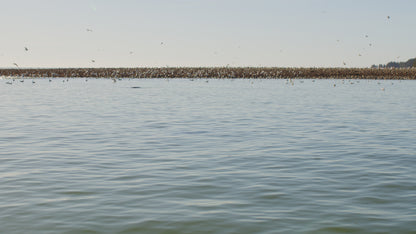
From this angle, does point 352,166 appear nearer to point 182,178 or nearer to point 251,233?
point 182,178

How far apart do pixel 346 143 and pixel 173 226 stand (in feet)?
32.1

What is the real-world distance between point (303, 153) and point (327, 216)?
20.1 feet

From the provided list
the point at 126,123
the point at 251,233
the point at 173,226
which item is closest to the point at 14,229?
the point at 173,226

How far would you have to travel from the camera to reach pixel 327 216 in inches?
327

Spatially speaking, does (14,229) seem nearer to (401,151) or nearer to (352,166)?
(352,166)

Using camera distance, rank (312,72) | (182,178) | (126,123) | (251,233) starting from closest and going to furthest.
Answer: (251,233) → (182,178) → (126,123) → (312,72)

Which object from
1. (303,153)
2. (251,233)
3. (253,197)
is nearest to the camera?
(251,233)

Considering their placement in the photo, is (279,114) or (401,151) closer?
(401,151)

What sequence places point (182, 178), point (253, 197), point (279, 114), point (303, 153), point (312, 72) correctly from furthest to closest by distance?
point (312, 72)
point (279, 114)
point (303, 153)
point (182, 178)
point (253, 197)

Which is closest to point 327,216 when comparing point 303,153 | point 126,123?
point 303,153

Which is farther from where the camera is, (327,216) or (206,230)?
(327,216)

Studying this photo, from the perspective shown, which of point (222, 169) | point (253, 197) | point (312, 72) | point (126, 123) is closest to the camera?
point (253, 197)

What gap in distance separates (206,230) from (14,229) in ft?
9.54

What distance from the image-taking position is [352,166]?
1252cm
